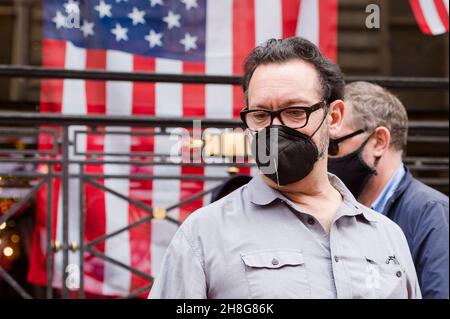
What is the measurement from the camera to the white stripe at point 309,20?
528 cm

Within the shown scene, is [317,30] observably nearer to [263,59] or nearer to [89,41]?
[89,41]

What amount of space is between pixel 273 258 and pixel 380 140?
1665 millimetres

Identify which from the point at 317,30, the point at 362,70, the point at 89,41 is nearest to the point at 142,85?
the point at 89,41

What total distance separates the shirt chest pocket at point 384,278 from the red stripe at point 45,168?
342cm

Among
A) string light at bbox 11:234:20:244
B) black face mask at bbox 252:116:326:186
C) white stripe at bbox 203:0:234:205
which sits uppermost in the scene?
white stripe at bbox 203:0:234:205

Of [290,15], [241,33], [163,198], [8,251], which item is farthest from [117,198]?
[290,15]

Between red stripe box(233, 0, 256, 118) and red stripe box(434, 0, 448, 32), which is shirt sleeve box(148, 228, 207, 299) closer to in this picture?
red stripe box(233, 0, 256, 118)

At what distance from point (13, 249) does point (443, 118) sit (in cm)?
519

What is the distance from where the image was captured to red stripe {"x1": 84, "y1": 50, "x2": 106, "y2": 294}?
211 inches

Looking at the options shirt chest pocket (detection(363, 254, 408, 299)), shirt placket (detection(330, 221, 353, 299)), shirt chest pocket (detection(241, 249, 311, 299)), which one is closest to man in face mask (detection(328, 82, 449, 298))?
shirt chest pocket (detection(363, 254, 408, 299))

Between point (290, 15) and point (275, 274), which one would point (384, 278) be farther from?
point (290, 15)

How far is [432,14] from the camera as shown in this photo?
517 cm

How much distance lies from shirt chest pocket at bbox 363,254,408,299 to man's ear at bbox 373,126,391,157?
1416mm

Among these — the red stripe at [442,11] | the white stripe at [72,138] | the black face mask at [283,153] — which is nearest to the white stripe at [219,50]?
the white stripe at [72,138]
